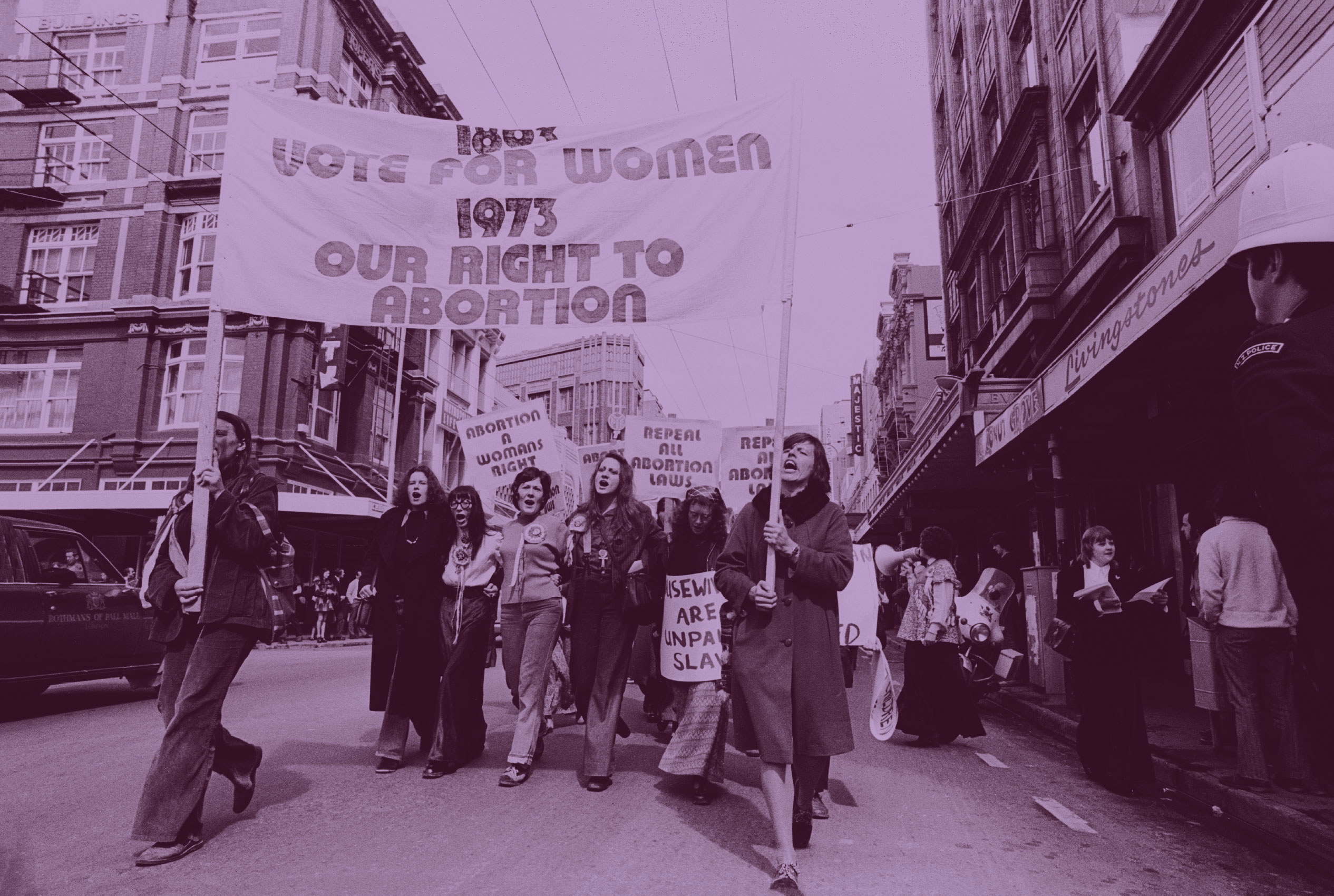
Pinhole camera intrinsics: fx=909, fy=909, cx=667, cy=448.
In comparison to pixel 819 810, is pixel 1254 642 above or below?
above

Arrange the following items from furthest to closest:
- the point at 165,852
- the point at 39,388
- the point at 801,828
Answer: the point at 39,388, the point at 801,828, the point at 165,852

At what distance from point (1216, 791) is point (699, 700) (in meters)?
3.28

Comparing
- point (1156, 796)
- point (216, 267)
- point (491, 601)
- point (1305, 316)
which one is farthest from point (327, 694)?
point (1305, 316)

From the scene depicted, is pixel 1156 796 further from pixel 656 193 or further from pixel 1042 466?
pixel 1042 466

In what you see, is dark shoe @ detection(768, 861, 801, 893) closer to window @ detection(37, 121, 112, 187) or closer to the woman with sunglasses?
the woman with sunglasses

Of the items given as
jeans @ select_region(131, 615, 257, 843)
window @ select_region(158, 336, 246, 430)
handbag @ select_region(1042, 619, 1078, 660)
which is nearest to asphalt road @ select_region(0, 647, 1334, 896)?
jeans @ select_region(131, 615, 257, 843)

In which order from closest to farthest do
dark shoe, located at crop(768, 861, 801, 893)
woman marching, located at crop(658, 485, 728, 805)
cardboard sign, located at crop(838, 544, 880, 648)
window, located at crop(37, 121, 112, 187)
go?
dark shoe, located at crop(768, 861, 801, 893), woman marching, located at crop(658, 485, 728, 805), cardboard sign, located at crop(838, 544, 880, 648), window, located at crop(37, 121, 112, 187)

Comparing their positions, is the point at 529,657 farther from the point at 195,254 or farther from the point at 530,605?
the point at 195,254

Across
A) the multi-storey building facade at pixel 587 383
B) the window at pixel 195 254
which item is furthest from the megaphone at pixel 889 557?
the multi-storey building facade at pixel 587 383

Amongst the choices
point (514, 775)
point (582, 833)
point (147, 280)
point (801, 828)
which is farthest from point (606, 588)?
point (147, 280)

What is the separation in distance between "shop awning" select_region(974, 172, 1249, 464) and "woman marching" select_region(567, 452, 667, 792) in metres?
3.56

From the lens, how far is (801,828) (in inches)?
168

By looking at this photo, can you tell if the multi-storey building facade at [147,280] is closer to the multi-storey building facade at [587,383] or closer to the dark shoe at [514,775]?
the dark shoe at [514,775]

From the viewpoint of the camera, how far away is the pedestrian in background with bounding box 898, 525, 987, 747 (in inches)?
299
